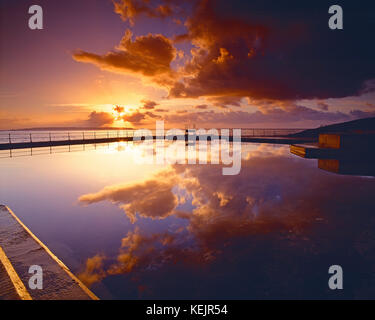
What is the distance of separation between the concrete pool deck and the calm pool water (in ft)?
1.46

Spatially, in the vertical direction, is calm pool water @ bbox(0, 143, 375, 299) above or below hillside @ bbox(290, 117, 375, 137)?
below

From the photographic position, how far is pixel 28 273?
4141mm

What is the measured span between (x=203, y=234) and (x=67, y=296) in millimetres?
3541

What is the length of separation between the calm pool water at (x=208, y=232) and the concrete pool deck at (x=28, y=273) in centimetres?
44

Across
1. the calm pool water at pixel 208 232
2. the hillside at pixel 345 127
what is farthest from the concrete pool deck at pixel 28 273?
the hillside at pixel 345 127

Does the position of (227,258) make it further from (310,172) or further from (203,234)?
(310,172)

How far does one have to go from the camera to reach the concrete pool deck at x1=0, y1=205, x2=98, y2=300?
11.6 feet

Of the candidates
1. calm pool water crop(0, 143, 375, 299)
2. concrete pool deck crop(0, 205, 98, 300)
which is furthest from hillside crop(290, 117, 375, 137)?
concrete pool deck crop(0, 205, 98, 300)

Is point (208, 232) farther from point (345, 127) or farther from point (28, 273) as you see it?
point (345, 127)

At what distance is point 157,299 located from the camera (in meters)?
3.90

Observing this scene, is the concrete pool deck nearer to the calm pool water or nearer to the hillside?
the calm pool water

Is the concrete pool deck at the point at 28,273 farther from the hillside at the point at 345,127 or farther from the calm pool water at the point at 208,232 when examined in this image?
the hillside at the point at 345,127

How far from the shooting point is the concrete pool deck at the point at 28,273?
3539mm
